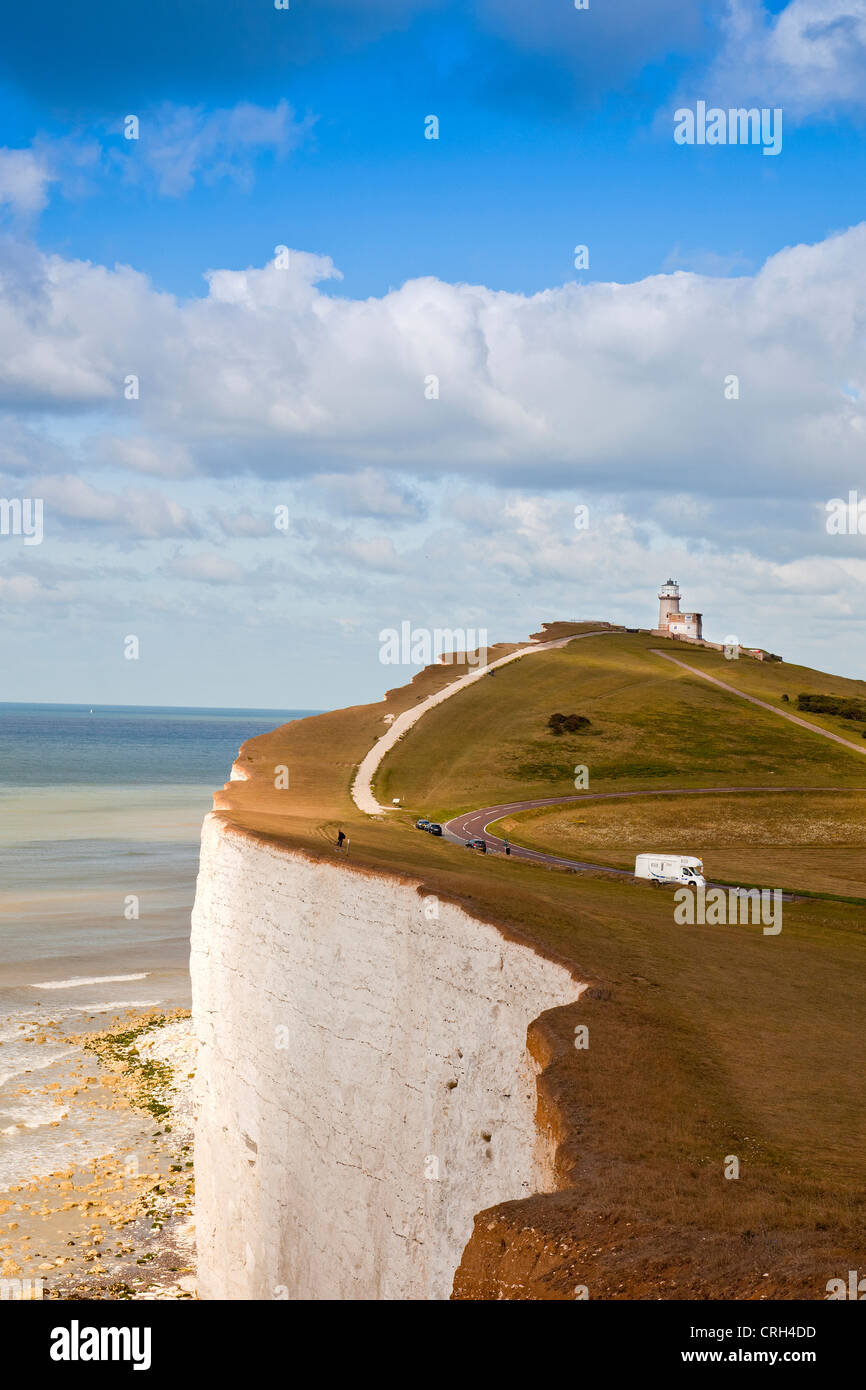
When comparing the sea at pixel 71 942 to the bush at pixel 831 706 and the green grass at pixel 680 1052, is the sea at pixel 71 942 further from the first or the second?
the bush at pixel 831 706

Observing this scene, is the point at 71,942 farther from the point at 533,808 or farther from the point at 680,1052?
the point at 680,1052

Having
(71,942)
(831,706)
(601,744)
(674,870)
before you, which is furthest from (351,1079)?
(831,706)

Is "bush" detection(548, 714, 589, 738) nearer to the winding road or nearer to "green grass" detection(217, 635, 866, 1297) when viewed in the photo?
"green grass" detection(217, 635, 866, 1297)

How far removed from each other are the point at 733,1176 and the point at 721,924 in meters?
23.3

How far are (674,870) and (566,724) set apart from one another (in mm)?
48009

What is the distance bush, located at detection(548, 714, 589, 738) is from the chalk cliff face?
5292 cm

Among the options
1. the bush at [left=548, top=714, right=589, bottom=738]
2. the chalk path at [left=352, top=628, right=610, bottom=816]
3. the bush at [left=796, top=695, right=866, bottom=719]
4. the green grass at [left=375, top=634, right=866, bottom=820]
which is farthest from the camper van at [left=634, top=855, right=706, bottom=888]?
the bush at [left=796, top=695, right=866, bottom=719]

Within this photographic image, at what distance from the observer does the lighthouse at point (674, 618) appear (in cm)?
15588

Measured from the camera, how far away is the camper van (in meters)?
48.1

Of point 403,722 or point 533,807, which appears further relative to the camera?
point 403,722

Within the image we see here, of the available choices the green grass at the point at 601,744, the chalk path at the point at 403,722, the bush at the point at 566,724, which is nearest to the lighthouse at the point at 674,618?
the chalk path at the point at 403,722

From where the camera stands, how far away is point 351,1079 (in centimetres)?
3450

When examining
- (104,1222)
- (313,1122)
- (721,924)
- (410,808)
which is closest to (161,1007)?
(410,808)
